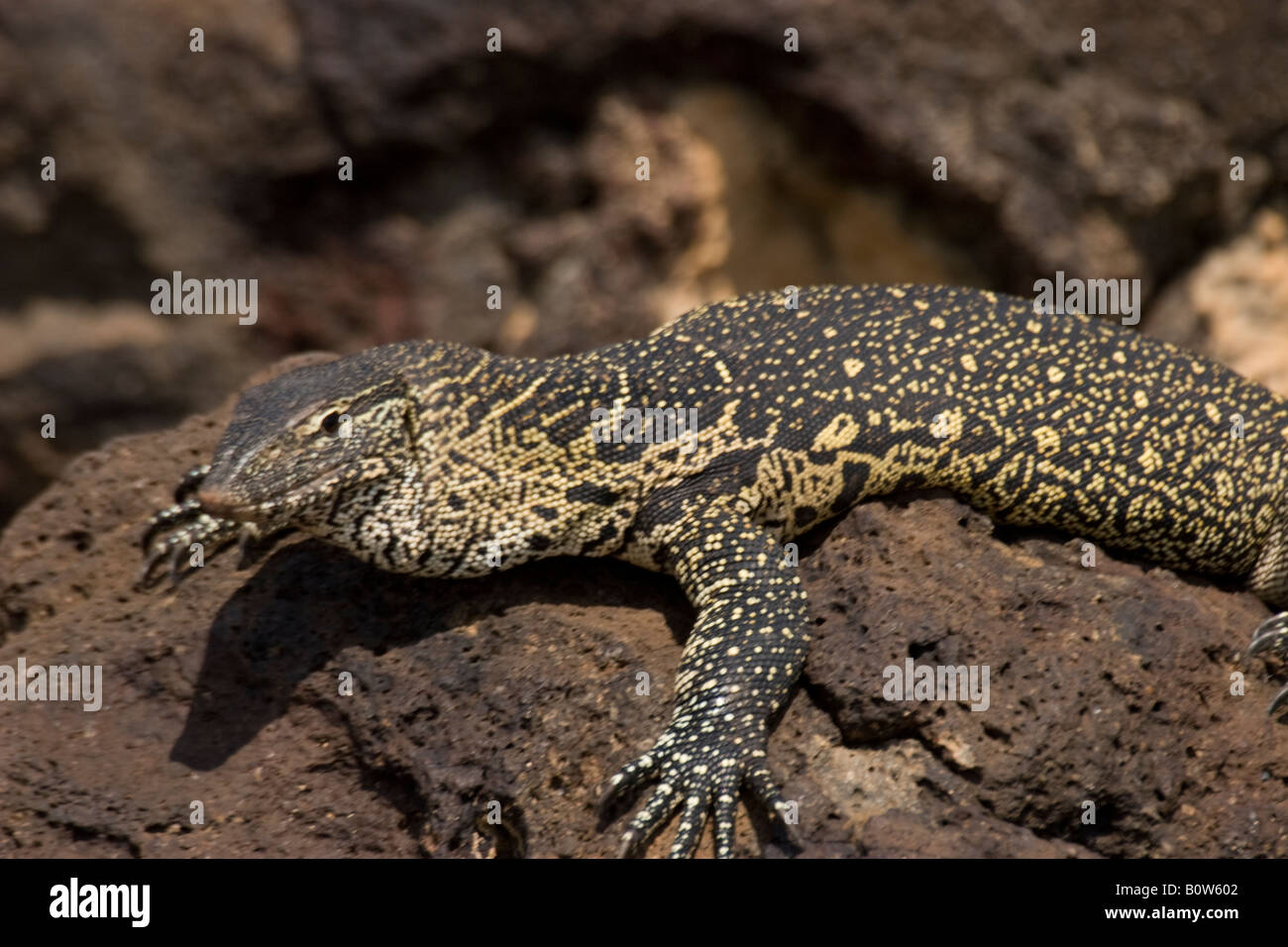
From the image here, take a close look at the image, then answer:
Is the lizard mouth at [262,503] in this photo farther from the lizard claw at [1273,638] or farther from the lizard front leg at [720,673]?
the lizard claw at [1273,638]

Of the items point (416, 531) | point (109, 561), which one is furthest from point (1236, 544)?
point (109, 561)

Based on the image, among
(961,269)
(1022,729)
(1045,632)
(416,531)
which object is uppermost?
(961,269)

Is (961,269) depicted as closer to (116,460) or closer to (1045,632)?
(1045,632)
